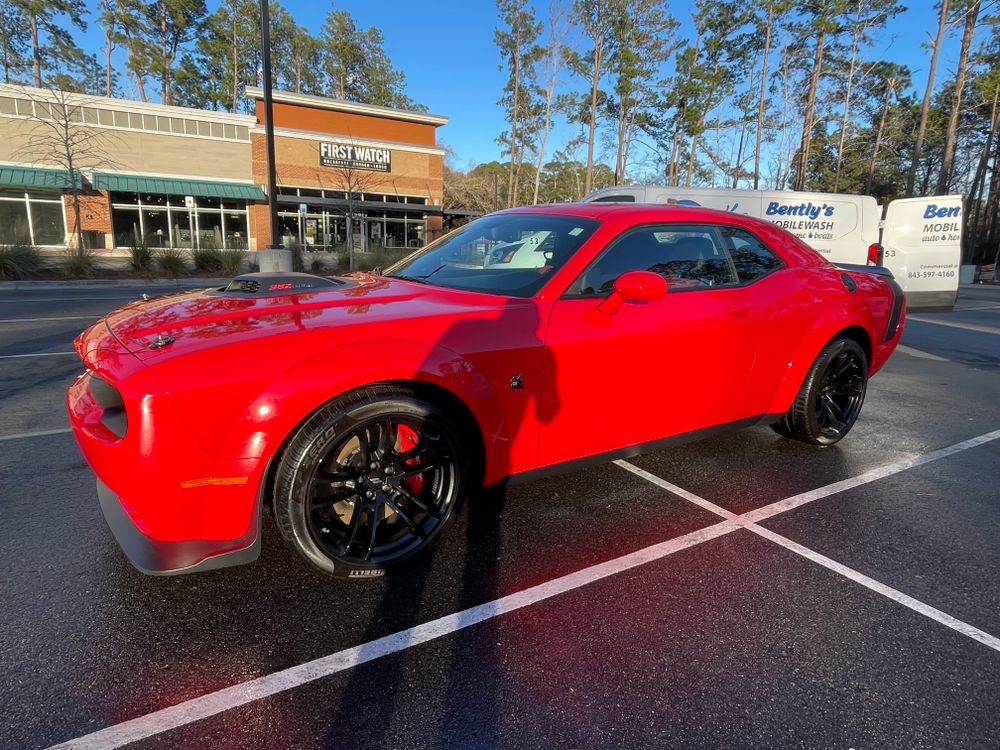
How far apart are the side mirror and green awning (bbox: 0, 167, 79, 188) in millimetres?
32471

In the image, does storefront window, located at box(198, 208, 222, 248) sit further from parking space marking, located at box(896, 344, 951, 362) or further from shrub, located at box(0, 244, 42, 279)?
parking space marking, located at box(896, 344, 951, 362)

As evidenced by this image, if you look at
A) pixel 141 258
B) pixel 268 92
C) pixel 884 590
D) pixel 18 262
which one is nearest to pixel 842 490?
pixel 884 590

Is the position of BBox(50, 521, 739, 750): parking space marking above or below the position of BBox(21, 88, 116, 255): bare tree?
below

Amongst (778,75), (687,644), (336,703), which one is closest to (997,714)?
(687,644)

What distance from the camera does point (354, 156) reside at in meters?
32.7

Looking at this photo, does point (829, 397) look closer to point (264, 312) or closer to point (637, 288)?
point (637, 288)

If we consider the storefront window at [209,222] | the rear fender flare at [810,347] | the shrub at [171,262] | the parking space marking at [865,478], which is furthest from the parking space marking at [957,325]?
the storefront window at [209,222]

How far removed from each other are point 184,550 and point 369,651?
2.42 feet

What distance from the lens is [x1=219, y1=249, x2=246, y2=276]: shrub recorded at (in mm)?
18969

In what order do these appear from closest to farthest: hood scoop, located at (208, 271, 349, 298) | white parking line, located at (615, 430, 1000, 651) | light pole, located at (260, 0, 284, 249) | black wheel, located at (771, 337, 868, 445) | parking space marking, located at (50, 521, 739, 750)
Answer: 1. parking space marking, located at (50, 521, 739, 750)
2. white parking line, located at (615, 430, 1000, 651)
3. hood scoop, located at (208, 271, 349, 298)
4. black wheel, located at (771, 337, 868, 445)
5. light pole, located at (260, 0, 284, 249)

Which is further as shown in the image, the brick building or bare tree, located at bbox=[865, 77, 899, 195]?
bare tree, located at bbox=[865, 77, 899, 195]

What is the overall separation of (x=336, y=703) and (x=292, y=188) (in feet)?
111

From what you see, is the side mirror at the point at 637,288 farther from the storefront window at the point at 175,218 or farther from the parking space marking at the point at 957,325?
the storefront window at the point at 175,218

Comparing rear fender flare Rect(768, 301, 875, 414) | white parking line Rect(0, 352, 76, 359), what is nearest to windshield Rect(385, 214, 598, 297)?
rear fender flare Rect(768, 301, 875, 414)
